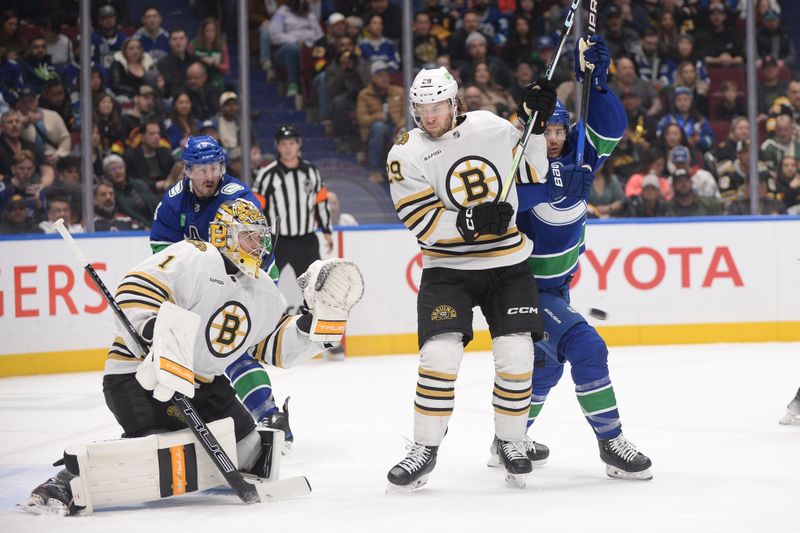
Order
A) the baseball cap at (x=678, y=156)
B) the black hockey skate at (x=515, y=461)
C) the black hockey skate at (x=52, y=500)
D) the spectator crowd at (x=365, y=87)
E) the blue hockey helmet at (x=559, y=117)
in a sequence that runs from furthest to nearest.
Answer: the baseball cap at (x=678, y=156) < the spectator crowd at (x=365, y=87) < the blue hockey helmet at (x=559, y=117) < the black hockey skate at (x=515, y=461) < the black hockey skate at (x=52, y=500)

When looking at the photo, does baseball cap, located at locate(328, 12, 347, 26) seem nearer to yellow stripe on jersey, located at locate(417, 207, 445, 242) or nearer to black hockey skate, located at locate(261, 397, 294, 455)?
black hockey skate, located at locate(261, 397, 294, 455)

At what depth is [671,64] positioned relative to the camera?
8719mm

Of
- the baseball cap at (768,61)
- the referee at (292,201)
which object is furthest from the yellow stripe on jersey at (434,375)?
the baseball cap at (768,61)

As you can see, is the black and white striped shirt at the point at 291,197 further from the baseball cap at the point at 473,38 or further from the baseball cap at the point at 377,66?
the baseball cap at the point at 473,38

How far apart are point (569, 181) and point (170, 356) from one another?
4.23 feet

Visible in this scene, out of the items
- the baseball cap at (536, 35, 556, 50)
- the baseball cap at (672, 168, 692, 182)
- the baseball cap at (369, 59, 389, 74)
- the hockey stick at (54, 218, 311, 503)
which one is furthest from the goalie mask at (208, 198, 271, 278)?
the baseball cap at (536, 35, 556, 50)

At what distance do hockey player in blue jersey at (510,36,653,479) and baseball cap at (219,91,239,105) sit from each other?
3870 mm

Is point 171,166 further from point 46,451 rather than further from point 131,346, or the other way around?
point 131,346

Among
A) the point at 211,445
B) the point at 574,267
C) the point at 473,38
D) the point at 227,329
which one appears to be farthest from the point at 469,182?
the point at 473,38

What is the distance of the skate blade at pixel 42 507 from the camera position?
3.38 m

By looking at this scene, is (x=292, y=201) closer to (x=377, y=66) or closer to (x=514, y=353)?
(x=377, y=66)

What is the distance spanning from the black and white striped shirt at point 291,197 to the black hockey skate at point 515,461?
346 centimetres

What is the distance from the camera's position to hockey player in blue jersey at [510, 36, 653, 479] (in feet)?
12.3

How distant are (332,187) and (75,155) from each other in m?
1.54
